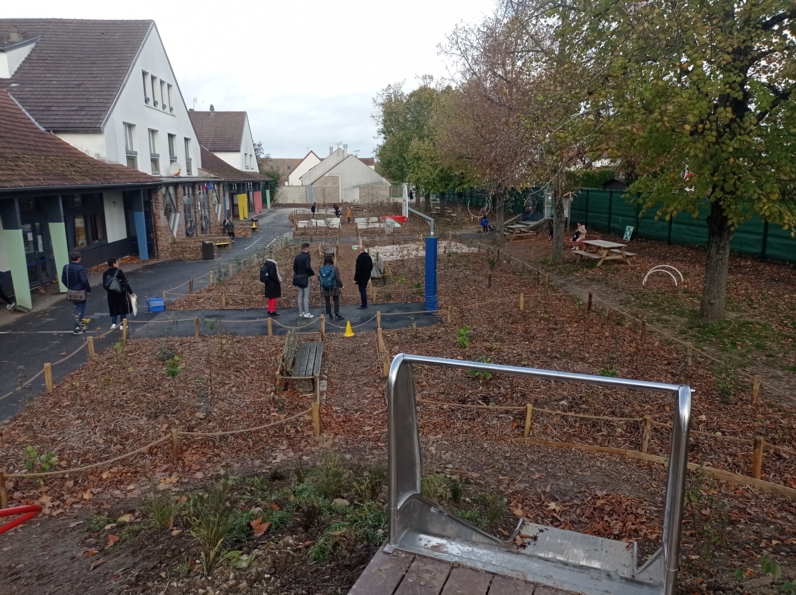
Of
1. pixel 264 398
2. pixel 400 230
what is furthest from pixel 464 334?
pixel 400 230

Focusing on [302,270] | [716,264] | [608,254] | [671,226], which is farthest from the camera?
[671,226]

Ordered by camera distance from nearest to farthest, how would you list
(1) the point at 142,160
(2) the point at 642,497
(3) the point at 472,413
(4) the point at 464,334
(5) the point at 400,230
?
(2) the point at 642,497, (3) the point at 472,413, (4) the point at 464,334, (1) the point at 142,160, (5) the point at 400,230

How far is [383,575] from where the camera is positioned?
309 centimetres

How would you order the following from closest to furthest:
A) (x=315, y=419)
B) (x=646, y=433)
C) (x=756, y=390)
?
1. (x=646, y=433)
2. (x=315, y=419)
3. (x=756, y=390)

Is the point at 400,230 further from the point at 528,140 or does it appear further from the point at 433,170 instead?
the point at 528,140

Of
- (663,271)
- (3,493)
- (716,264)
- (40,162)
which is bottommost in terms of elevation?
(3,493)

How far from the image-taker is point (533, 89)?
1686cm

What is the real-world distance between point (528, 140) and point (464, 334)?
505cm

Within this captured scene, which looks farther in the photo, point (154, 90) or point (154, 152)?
point (154, 90)

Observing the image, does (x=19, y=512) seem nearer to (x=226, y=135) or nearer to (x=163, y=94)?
(x=163, y=94)

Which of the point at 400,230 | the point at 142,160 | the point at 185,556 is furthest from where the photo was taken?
the point at 400,230

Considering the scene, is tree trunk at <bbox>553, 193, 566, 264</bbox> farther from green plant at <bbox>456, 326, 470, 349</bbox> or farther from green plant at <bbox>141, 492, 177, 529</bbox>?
green plant at <bbox>141, 492, 177, 529</bbox>

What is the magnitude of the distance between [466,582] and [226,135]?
56543mm

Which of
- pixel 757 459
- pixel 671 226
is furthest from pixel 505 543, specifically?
pixel 671 226
